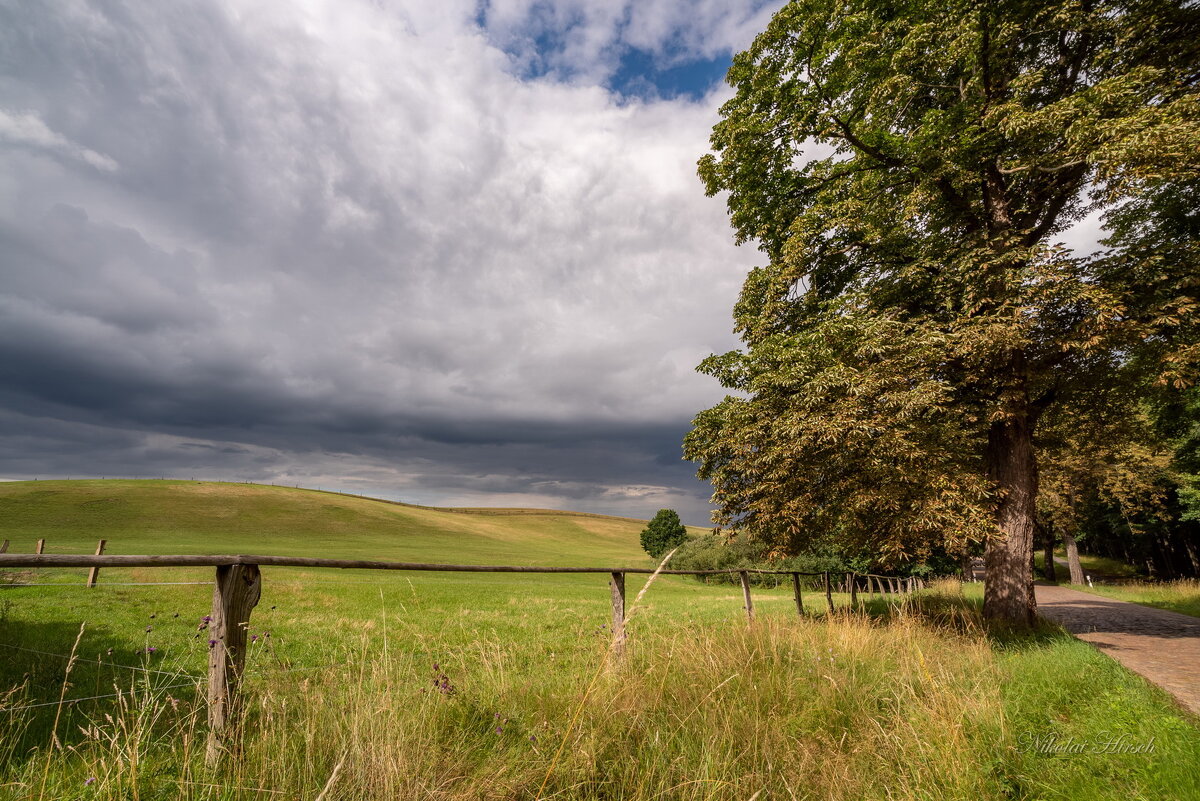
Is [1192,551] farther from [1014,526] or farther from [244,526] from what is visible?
[244,526]

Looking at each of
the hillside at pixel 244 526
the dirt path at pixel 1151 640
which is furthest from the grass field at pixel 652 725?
the hillside at pixel 244 526

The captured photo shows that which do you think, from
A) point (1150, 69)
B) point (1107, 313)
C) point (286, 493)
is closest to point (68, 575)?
point (1107, 313)

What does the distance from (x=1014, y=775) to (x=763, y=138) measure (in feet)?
38.9

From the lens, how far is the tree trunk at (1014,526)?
978cm

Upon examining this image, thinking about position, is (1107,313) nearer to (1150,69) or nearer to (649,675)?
(1150,69)

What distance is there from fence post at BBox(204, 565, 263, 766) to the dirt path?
8.18m

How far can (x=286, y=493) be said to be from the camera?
8288cm

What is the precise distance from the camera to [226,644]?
323 centimetres

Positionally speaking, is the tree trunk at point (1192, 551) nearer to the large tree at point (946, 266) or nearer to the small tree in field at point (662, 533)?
the large tree at point (946, 266)

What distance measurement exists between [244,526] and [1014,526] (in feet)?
241

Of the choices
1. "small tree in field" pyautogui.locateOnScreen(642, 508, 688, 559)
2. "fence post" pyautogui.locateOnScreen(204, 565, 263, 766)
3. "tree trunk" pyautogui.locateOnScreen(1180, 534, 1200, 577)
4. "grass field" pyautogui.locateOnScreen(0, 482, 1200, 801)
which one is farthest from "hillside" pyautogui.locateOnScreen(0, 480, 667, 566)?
"tree trunk" pyautogui.locateOnScreen(1180, 534, 1200, 577)

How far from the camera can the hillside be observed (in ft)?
153

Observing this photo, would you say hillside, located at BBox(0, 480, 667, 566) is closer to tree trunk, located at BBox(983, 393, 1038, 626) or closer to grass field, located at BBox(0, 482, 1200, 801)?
grass field, located at BBox(0, 482, 1200, 801)

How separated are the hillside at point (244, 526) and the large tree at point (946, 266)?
142ft
